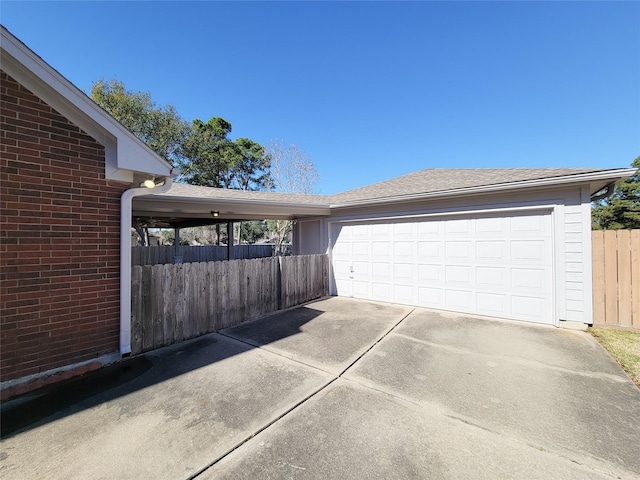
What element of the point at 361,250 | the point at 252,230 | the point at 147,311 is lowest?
the point at 147,311

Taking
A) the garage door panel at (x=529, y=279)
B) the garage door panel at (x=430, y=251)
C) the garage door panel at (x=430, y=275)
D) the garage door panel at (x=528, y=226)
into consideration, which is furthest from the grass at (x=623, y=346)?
the garage door panel at (x=430, y=251)

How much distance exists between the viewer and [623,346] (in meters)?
4.24

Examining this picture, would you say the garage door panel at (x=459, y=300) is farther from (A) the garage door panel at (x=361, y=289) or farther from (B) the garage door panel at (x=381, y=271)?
(A) the garage door panel at (x=361, y=289)

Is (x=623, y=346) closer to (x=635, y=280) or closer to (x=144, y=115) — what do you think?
(x=635, y=280)

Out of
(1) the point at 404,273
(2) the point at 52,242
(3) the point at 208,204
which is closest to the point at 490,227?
(1) the point at 404,273

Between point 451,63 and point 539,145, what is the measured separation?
7.23 metres

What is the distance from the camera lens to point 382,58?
912cm

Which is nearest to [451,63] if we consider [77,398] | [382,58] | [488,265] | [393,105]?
[382,58]

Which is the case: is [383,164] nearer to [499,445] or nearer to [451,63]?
[451,63]

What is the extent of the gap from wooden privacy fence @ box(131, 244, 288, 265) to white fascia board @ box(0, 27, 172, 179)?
150 inches

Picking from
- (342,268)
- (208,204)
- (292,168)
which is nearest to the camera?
(208,204)

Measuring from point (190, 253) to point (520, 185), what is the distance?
14757mm

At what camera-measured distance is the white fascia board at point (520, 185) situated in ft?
14.8

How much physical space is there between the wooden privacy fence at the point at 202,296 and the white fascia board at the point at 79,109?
1.67m
